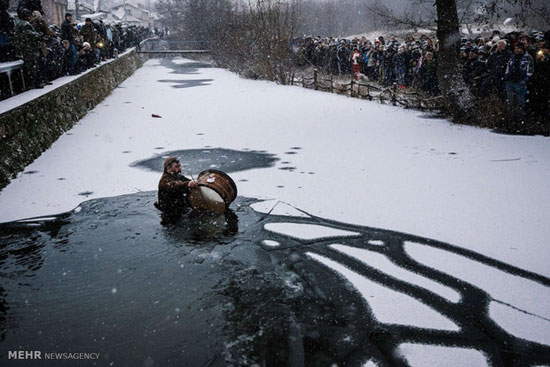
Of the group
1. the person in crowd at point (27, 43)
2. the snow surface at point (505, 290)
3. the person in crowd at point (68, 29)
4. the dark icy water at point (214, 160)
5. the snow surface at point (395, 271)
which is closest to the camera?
the snow surface at point (505, 290)

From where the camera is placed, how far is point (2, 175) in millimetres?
7113

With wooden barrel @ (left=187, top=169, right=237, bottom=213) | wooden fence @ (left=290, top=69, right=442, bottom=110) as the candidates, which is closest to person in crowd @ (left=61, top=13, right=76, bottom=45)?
wooden fence @ (left=290, top=69, right=442, bottom=110)

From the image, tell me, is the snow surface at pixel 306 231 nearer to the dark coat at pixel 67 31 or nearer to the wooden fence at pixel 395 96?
the wooden fence at pixel 395 96

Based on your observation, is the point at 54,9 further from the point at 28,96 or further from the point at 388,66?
the point at 28,96

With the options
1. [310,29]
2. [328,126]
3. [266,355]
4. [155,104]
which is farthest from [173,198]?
[310,29]

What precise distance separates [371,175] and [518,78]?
187 inches

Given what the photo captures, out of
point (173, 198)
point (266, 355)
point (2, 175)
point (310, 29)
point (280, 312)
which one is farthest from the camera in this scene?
point (310, 29)

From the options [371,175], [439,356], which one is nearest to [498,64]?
[371,175]

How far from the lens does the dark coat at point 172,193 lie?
229 inches

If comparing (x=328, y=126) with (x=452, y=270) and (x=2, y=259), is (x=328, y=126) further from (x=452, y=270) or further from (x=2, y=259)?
(x=2, y=259)

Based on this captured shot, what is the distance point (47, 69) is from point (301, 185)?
316 inches

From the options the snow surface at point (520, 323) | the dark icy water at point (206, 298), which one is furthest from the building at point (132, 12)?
the snow surface at point (520, 323)

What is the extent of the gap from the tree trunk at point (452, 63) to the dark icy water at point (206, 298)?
24.8 ft

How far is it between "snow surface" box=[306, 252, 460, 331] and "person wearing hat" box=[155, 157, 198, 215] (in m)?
2.43
